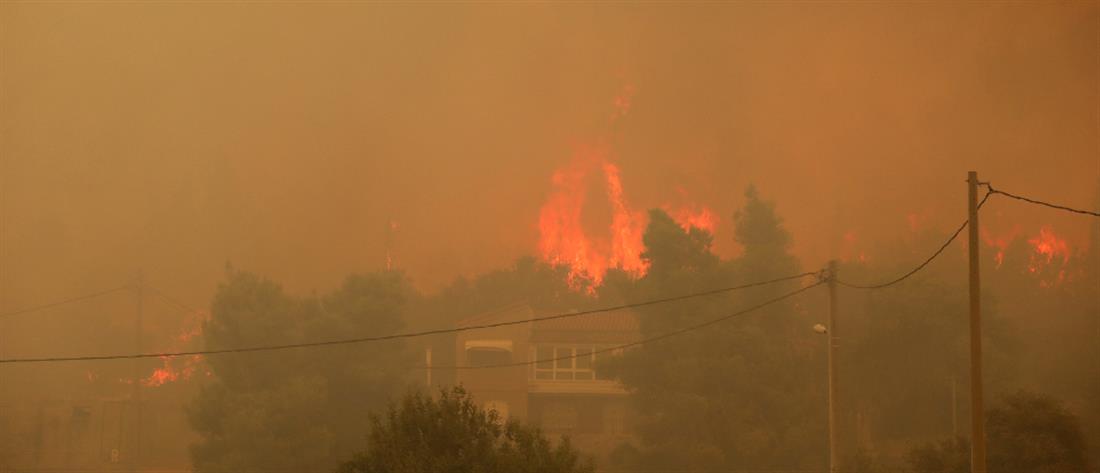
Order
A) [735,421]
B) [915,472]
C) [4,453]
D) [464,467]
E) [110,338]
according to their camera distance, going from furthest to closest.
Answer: [110,338] < [4,453] < [735,421] < [915,472] < [464,467]

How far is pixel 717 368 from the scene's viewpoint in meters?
47.4

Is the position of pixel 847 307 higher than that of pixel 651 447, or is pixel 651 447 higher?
pixel 847 307

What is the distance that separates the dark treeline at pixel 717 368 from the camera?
46.2 meters

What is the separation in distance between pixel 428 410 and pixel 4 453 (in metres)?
38.9

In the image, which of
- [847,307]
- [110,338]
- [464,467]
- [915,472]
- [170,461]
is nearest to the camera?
[464,467]

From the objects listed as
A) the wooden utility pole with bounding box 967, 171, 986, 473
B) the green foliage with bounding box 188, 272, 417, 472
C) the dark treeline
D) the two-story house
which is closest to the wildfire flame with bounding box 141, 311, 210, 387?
the green foliage with bounding box 188, 272, 417, 472

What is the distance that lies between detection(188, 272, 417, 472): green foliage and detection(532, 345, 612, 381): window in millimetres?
7241

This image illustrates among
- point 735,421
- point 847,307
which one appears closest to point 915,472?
point 735,421

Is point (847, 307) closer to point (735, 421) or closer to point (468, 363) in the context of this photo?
point (735, 421)

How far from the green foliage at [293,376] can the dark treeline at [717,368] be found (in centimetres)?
7

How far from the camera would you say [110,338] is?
74688 mm

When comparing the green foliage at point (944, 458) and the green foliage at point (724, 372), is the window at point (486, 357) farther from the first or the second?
the green foliage at point (944, 458)

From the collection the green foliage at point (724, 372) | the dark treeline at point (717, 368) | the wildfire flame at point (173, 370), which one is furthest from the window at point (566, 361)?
the wildfire flame at point (173, 370)

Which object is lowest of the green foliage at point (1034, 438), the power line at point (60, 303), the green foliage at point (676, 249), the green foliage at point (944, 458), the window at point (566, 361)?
the green foliage at point (944, 458)
